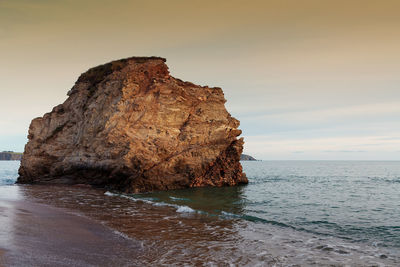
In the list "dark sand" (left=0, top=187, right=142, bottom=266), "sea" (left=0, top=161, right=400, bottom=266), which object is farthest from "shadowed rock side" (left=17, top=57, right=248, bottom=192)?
"dark sand" (left=0, top=187, right=142, bottom=266)

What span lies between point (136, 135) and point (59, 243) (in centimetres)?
1780

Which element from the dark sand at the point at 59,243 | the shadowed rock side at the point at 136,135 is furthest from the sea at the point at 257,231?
the shadowed rock side at the point at 136,135

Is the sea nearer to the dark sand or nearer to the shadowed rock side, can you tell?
the dark sand

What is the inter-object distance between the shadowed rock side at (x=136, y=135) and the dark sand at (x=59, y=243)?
13453 mm

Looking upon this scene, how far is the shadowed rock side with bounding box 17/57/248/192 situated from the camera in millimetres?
25422

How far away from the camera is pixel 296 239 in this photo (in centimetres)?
1045

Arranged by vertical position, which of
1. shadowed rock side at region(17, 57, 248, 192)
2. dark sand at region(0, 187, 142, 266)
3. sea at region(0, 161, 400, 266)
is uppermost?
shadowed rock side at region(17, 57, 248, 192)

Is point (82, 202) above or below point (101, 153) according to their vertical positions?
below

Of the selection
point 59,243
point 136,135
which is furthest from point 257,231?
point 136,135

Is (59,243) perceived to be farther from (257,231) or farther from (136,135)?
(136,135)

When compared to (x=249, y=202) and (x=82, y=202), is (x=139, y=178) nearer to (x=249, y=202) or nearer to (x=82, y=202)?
(x=82, y=202)

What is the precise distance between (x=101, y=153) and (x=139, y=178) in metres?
4.38

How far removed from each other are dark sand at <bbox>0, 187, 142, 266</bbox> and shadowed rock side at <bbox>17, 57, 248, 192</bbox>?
44.1ft

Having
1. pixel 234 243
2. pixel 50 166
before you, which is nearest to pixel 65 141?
pixel 50 166
